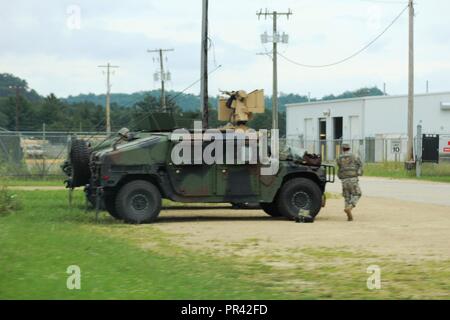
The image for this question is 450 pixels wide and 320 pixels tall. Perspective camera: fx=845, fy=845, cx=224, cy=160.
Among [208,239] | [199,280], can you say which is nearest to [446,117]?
[208,239]

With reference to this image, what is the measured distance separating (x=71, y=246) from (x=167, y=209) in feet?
32.1

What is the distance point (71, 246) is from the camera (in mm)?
12609

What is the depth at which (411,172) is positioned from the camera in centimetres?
4447

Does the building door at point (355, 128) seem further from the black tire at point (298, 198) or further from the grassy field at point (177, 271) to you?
the grassy field at point (177, 271)

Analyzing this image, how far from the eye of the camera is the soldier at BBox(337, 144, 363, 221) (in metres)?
18.6

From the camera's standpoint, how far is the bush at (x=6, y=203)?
1959 centimetres

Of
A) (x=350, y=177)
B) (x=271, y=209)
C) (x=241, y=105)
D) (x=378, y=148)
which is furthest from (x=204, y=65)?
(x=378, y=148)

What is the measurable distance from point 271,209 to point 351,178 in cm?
219

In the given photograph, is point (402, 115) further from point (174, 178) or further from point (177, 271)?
point (177, 271)

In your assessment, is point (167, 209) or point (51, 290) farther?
point (167, 209)

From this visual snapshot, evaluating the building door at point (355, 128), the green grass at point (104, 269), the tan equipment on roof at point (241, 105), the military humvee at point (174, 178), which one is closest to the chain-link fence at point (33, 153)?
the tan equipment on roof at point (241, 105)

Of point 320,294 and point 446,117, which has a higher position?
point 446,117

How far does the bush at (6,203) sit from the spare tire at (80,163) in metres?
2.02
